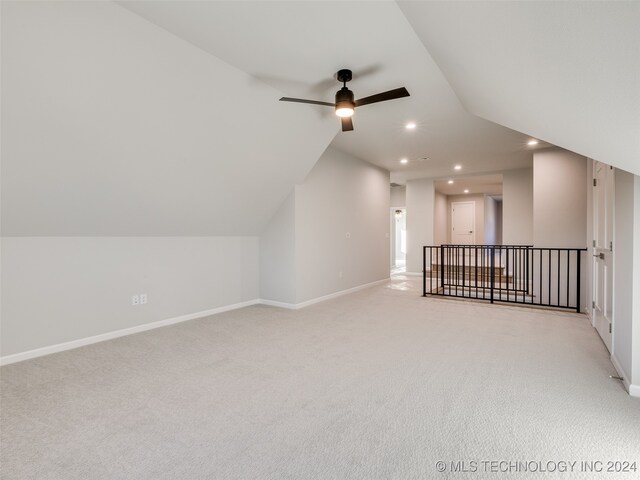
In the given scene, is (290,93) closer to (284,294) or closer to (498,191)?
(284,294)

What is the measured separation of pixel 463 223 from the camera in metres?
12.0

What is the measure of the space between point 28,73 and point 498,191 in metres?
12.0

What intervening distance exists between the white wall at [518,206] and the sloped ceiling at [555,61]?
18.4 ft

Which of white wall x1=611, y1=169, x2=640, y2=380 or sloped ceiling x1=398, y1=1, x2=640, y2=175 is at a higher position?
sloped ceiling x1=398, y1=1, x2=640, y2=175

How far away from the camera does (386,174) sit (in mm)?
7715

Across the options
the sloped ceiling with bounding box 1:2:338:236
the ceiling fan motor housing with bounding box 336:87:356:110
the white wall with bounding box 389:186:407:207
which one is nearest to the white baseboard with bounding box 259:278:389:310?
the sloped ceiling with bounding box 1:2:338:236

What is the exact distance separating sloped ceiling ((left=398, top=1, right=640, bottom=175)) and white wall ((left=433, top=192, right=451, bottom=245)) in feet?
27.7

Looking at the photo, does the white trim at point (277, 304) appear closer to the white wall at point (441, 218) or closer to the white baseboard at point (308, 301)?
the white baseboard at point (308, 301)

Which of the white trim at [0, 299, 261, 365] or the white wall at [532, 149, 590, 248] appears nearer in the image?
the white trim at [0, 299, 261, 365]

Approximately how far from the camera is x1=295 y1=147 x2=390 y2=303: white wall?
5.14 meters

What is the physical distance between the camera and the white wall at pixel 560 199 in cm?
514

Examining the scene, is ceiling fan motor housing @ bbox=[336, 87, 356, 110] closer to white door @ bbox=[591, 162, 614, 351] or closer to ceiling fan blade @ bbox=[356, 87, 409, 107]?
ceiling fan blade @ bbox=[356, 87, 409, 107]

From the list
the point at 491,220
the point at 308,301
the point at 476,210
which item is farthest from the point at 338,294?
the point at 491,220

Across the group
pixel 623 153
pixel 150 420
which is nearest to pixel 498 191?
pixel 623 153
